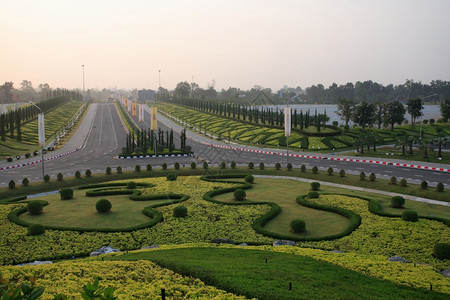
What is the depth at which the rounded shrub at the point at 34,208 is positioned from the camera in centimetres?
2986

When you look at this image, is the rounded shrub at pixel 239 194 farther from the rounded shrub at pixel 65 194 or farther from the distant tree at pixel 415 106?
the distant tree at pixel 415 106

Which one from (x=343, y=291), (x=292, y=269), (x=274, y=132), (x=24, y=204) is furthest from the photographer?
(x=274, y=132)

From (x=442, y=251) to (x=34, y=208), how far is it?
90.8 ft

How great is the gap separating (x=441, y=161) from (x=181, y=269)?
44814mm

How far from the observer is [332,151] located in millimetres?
64250

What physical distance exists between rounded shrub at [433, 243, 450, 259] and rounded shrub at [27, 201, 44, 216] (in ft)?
89.3

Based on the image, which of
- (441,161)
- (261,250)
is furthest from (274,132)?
(261,250)

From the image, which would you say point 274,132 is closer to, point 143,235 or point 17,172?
point 17,172

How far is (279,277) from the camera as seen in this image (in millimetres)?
15633

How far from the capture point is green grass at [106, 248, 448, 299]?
14375 millimetres

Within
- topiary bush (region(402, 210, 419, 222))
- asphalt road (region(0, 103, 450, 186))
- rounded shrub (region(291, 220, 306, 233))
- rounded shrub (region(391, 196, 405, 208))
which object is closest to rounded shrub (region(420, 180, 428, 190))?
asphalt road (region(0, 103, 450, 186))

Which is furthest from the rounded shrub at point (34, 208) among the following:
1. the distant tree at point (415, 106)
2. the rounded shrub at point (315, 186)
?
the distant tree at point (415, 106)

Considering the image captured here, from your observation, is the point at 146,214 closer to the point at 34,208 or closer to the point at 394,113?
the point at 34,208

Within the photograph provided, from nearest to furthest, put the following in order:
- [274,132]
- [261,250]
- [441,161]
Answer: [261,250] → [441,161] → [274,132]
